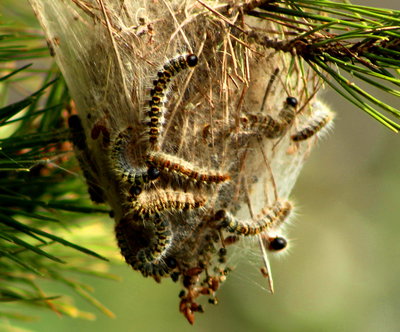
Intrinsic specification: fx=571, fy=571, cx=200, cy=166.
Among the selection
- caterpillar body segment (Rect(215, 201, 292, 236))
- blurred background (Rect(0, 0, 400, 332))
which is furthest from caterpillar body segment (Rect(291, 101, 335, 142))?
blurred background (Rect(0, 0, 400, 332))

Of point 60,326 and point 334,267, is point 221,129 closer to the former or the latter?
point 60,326

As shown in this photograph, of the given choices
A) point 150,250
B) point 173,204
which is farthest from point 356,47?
point 150,250

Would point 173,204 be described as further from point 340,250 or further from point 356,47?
point 340,250

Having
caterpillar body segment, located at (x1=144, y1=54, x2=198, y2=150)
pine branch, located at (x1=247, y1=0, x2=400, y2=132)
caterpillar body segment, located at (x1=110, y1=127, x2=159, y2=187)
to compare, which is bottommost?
caterpillar body segment, located at (x1=110, y1=127, x2=159, y2=187)

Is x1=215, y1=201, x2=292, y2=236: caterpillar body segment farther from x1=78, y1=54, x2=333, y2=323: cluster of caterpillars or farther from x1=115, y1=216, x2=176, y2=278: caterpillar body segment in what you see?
x1=115, y1=216, x2=176, y2=278: caterpillar body segment

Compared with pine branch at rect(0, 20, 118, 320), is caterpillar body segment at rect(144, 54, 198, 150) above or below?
above

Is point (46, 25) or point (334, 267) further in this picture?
point (334, 267)

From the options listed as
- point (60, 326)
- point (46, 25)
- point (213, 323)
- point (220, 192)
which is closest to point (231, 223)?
point (220, 192)
